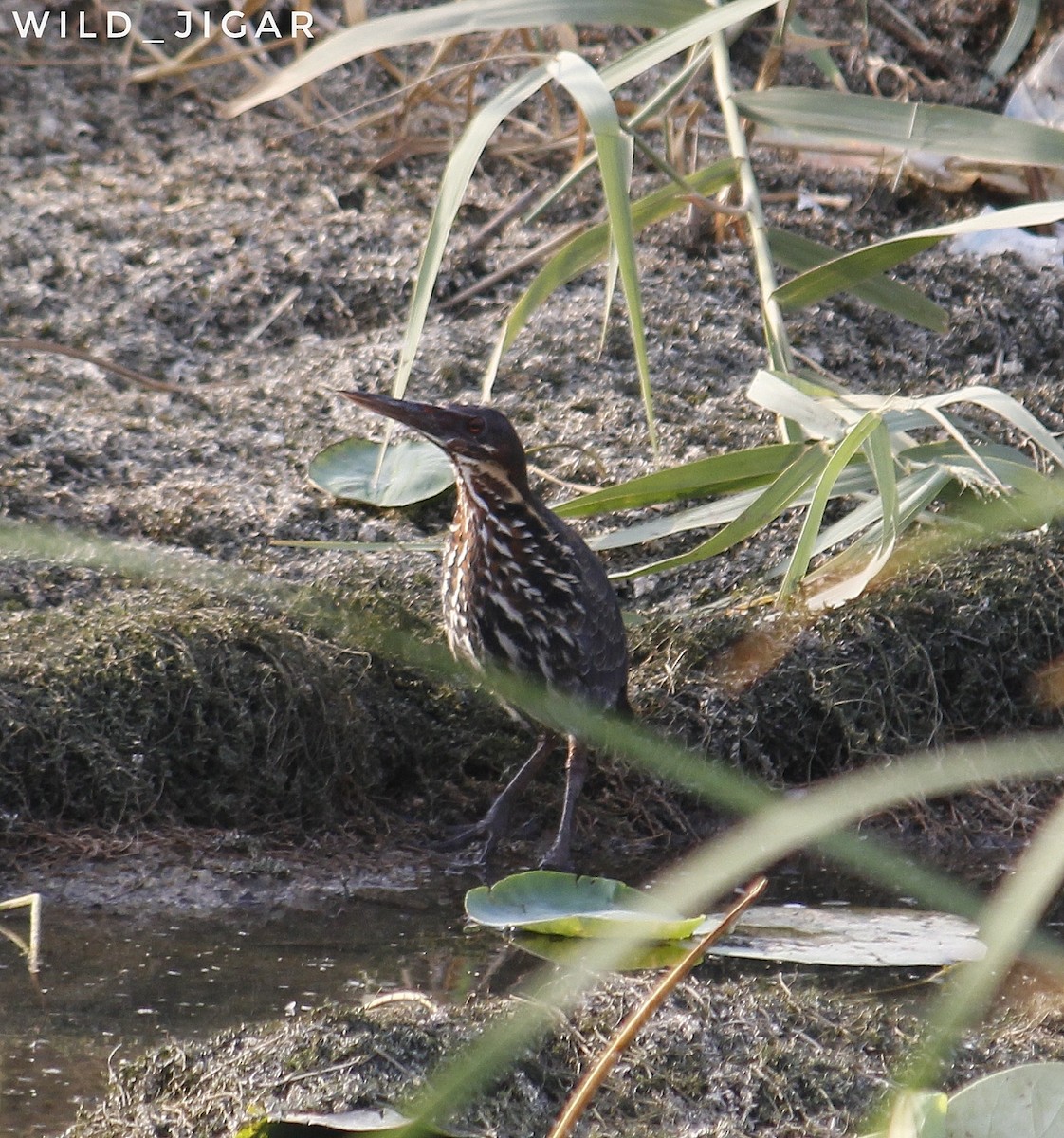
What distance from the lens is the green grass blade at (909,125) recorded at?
11.1 ft

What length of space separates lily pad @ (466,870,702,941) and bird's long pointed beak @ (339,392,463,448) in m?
1.07

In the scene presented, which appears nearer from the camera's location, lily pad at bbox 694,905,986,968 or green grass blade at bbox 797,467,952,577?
lily pad at bbox 694,905,986,968

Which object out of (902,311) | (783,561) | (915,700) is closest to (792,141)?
(902,311)

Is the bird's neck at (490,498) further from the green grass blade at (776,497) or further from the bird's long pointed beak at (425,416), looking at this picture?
the green grass blade at (776,497)

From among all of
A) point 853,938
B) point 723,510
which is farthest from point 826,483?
point 723,510

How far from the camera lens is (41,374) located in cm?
539

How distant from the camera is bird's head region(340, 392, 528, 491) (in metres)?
3.98

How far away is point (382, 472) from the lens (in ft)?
16.1

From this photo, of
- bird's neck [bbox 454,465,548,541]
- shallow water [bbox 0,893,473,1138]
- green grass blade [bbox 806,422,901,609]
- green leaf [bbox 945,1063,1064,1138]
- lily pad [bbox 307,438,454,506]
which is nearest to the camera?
green leaf [bbox 945,1063,1064,1138]

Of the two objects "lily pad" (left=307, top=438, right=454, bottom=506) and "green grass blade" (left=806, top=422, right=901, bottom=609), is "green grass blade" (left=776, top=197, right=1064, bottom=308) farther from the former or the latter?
"lily pad" (left=307, top=438, right=454, bottom=506)

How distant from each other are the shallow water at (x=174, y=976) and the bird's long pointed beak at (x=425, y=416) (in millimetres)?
1067

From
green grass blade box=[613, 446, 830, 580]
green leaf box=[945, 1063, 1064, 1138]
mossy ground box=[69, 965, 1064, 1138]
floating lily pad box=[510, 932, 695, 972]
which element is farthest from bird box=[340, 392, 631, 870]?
green leaf box=[945, 1063, 1064, 1138]

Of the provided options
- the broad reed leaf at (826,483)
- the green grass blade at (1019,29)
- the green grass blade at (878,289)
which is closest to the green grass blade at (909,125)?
the green grass blade at (878,289)

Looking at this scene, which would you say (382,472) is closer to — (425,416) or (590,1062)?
(425,416)
